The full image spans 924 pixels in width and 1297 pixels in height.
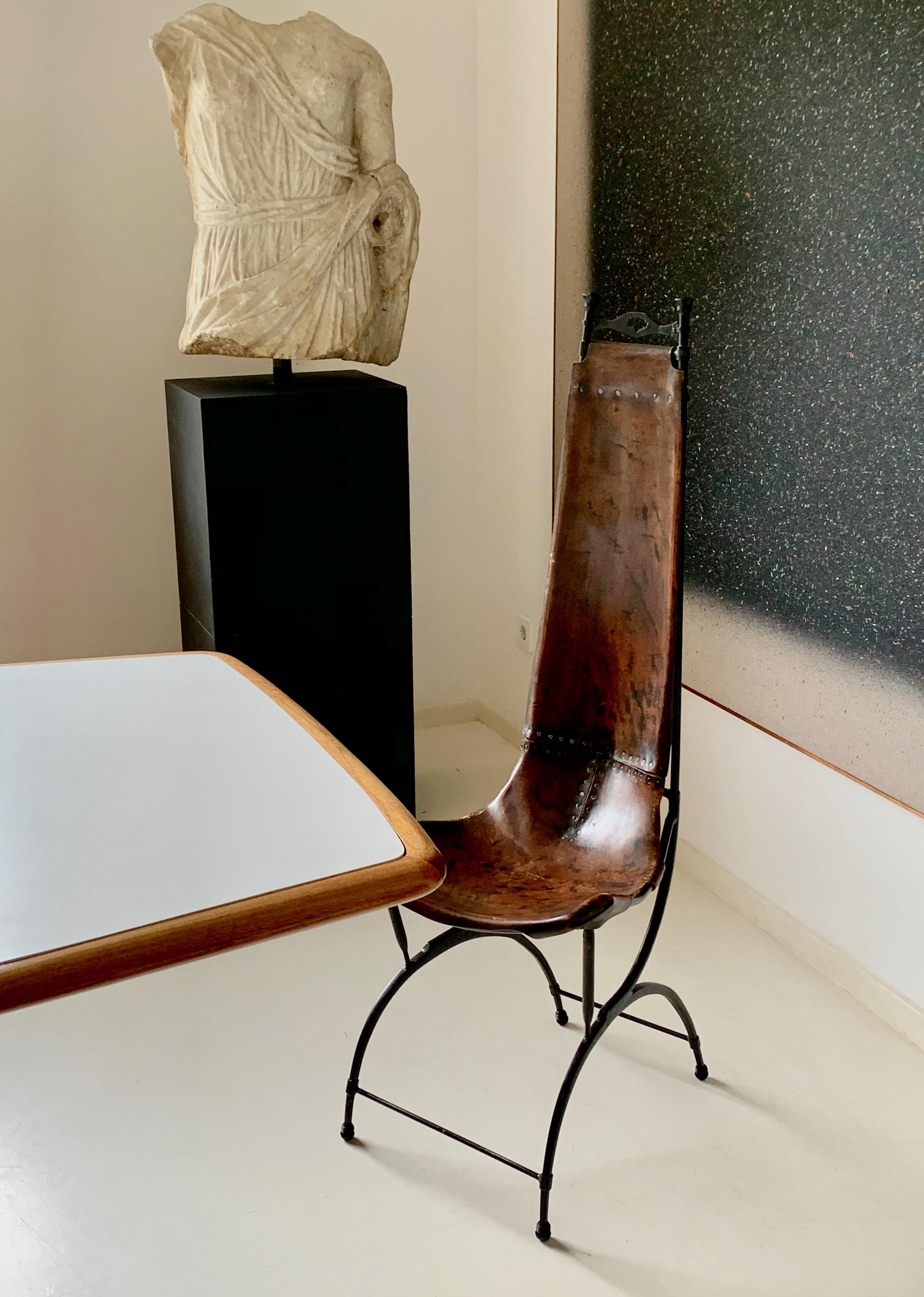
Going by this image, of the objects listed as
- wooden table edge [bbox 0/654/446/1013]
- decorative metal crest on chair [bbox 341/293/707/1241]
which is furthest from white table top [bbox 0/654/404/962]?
decorative metal crest on chair [bbox 341/293/707/1241]

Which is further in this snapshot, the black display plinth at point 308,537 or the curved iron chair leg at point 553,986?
the black display plinth at point 308,537

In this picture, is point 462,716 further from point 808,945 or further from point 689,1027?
point 689,1027

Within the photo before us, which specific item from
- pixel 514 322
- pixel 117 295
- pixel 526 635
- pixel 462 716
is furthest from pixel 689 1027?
pixel 117 295

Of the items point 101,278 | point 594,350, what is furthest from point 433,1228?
point 101,278

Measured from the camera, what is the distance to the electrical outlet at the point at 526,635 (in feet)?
10.9

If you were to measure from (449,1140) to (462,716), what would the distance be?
1.93 meters

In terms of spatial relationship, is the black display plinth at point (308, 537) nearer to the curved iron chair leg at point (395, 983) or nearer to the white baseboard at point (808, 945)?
the white baseboard at point (808, 945)

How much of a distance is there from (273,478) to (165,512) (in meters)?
0.77

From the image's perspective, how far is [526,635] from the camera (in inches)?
131

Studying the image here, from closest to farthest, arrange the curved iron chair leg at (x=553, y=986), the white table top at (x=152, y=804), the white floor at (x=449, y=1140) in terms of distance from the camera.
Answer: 1. the white table top at (x=152, y=804)
2. the white floor at (x=449, y=1140)
3. the curved iron chair leg at (x=553, y=986)

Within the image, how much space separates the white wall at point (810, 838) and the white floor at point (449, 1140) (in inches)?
5.0

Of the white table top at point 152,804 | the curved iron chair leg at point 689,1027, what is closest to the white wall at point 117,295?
the white table top at point 152,804

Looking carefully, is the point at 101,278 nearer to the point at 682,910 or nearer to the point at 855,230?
the point at 855,230

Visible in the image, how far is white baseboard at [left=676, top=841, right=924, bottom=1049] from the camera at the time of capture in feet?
6.84
